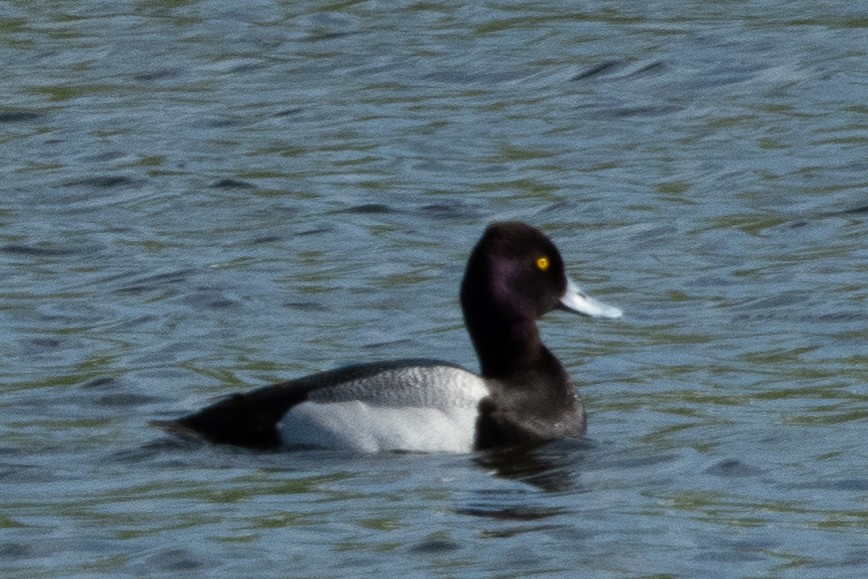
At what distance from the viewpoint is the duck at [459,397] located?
9086 mm

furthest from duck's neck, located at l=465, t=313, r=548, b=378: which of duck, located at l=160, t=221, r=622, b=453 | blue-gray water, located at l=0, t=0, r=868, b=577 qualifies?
blue-gray water, located at l=0, t=0, r=868, b=577

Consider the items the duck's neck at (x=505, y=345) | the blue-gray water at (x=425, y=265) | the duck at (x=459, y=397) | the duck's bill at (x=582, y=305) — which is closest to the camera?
the blue-gray water at (x=425, y=265)

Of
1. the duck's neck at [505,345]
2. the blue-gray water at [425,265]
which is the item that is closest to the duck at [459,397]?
the duck's neck at [505,345]

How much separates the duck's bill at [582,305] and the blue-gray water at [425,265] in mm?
292

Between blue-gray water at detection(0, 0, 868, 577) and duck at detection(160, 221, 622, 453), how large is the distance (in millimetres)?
148

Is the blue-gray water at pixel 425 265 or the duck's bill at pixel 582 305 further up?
the duck's bill at pixel 582 305

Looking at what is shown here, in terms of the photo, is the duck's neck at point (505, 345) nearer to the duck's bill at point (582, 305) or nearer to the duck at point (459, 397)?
the duck at point (459, 397)

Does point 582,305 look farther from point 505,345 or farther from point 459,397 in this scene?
point 459,397

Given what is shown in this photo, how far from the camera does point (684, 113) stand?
15.2 metres

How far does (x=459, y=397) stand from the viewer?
9.19m

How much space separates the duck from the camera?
9.09m

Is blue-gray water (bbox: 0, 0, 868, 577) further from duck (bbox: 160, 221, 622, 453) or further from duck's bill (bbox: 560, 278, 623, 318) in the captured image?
duck's bill (bbox: 560, 278, 623, 318)

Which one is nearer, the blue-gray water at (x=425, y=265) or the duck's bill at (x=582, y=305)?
the blue-gray water at (x=425, y=265)

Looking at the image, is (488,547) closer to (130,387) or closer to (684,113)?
(130,387)
